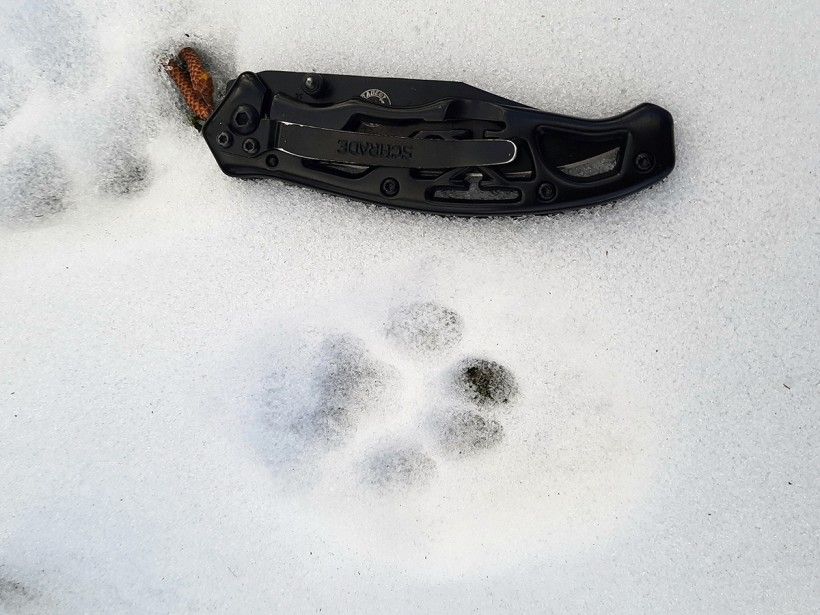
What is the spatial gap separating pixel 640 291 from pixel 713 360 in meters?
0.26

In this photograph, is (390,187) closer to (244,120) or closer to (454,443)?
(244,120)

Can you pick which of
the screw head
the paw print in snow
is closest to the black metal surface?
the screw head

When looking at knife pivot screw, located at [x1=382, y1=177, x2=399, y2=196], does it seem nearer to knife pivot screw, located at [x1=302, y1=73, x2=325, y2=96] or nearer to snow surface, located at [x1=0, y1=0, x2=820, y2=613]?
snow surface, located at [x1=0, y1=0, x2=820, y2=613]

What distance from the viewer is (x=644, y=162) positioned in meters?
1.48

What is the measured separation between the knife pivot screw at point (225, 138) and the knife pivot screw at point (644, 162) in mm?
1033

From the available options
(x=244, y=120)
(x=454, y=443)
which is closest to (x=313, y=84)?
(x=244, y=120)

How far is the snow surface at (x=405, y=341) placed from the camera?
1.54 metres

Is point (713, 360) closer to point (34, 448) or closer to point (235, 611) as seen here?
point (235, 611)

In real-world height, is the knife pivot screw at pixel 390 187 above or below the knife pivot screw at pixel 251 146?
above

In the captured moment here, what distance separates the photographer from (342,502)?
155cm

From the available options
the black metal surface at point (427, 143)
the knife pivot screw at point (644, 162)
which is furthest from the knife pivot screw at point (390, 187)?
the knife pivot screw at point (644, 162)

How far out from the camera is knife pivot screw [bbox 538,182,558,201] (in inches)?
58.6

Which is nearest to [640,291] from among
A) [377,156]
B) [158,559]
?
[377,156]

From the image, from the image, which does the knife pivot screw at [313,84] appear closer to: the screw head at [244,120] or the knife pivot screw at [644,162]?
the screw head at [244,120]
